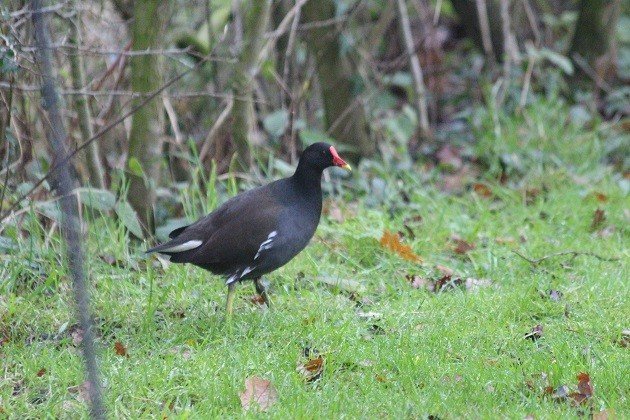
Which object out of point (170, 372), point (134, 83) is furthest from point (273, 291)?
point (134, 83)

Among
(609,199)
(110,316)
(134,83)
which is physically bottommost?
(609,199)

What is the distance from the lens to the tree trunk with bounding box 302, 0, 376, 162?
7.42m

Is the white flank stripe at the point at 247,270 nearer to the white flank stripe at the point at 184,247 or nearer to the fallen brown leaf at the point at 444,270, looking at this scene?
the white flank stripe at the point at 184,247

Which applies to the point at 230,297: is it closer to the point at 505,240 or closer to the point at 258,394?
the point at 258,394

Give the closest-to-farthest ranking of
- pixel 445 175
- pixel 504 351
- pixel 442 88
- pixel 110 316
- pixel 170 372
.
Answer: pixel 170 372, pixel 504 351, pixel 110 316, pixel 445 175, pixel 442 88

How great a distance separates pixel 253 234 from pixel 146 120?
153cm

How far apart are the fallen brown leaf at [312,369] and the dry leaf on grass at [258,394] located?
23 centimetres

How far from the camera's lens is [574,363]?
3.89 metres

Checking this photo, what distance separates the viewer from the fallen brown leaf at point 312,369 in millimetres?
3901

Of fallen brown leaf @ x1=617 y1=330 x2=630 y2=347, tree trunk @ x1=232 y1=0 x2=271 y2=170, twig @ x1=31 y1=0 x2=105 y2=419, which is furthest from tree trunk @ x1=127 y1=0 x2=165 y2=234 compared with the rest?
twig @ x1=31 y1=0 x2=105 y2=419

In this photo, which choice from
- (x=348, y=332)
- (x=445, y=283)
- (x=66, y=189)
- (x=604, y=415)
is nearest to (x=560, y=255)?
(x=445, y=283)

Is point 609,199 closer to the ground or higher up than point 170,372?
closer to the ground

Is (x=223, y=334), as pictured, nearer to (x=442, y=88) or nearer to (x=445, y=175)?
(x=445, y=175)

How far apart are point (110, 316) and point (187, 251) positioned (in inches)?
19.2
